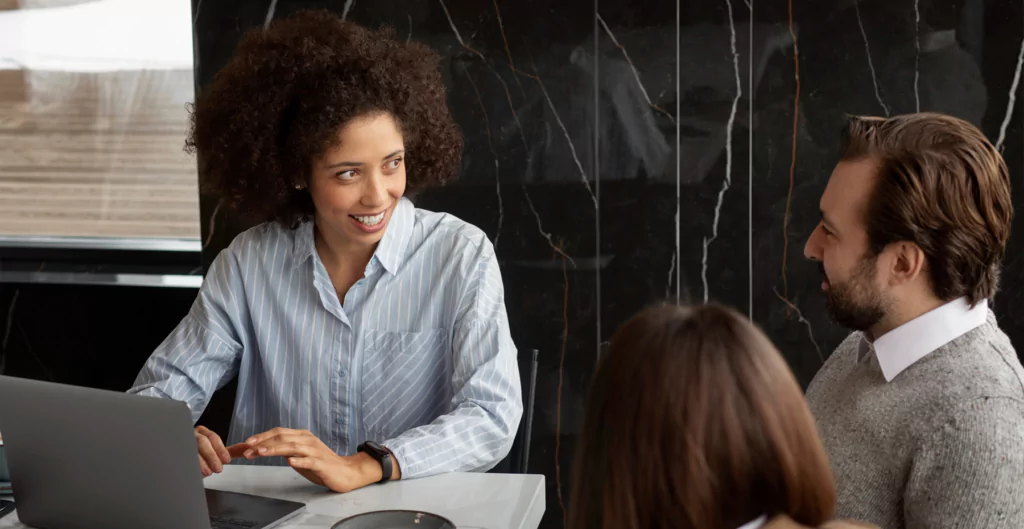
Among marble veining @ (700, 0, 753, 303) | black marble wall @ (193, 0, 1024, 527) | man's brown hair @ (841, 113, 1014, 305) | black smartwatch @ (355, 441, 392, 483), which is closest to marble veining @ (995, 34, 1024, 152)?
black marble wall @ (193, 0, 1024, 527)

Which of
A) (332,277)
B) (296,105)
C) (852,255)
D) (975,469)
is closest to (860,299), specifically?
(852,255)

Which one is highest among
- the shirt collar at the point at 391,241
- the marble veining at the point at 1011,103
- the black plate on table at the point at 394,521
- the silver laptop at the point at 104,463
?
the marble veining at the point at 1011,103

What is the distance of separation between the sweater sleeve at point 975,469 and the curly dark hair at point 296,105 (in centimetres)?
116

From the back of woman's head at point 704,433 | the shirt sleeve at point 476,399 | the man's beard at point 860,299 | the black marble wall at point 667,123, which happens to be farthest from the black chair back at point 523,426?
the back of woman's head at point 704,433

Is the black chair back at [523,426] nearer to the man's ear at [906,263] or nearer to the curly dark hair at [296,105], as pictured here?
the curly dark hair at [296,105]

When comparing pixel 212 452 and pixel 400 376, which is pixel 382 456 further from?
pixel 400 376

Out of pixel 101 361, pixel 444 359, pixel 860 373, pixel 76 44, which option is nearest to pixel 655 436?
pixel 860 373

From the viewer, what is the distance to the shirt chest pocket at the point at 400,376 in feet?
6.11

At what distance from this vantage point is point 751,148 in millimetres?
2477

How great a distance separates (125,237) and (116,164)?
220mm

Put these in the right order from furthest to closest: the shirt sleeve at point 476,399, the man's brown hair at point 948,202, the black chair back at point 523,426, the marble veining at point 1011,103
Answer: the marble veining at point 1011,103 → the black chair back at point 523,426 → the shirt sleeve at point 476,399 → the man's brown hair at point 948,202

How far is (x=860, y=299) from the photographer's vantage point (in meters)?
1.36

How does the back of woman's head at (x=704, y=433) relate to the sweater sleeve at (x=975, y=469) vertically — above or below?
above

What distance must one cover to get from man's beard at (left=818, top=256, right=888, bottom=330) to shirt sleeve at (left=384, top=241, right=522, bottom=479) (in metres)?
0.60
